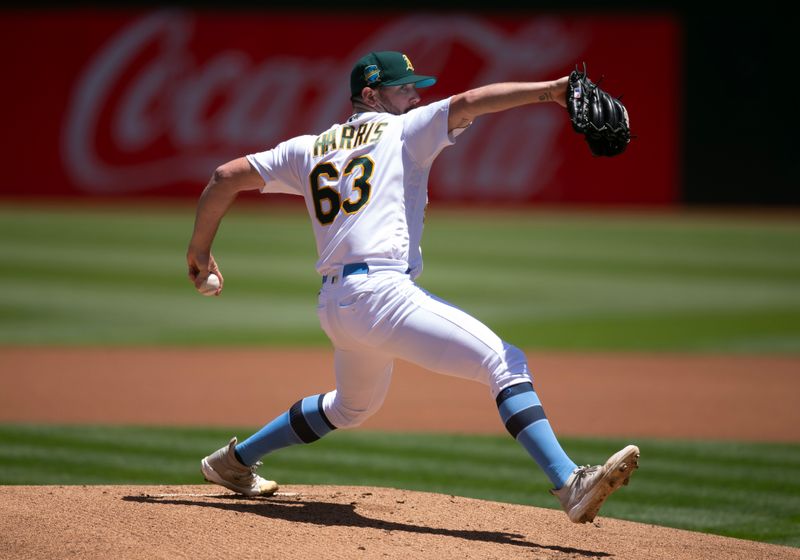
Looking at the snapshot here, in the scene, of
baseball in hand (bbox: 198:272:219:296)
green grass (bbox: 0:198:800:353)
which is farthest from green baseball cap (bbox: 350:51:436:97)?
green grass (bbox: 0:198:800:353)

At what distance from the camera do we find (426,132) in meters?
4.43

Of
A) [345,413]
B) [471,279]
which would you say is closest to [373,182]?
[345,413]

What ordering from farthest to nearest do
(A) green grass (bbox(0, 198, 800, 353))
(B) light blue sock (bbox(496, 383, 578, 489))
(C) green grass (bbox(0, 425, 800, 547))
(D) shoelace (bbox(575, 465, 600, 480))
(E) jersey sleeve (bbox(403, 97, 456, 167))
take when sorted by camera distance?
(A) green grass (bbox(0, 198, 800, 353))
(C) green grass (bbox(0, 425, 800, 547))
(E) jersey sleeve (bbox(403, 97, 456, 167))
(B) light blue sock (bbox(496, 383, 578, 489))
(D) shoelace (bbox(575, 465, 600, 480))

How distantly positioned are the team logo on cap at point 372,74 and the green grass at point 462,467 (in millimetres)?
2301

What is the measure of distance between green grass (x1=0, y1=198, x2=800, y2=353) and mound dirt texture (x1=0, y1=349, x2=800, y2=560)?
119cm

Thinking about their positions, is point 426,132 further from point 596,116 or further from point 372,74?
point 596,116

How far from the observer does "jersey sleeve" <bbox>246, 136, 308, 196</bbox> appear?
4.66 metres

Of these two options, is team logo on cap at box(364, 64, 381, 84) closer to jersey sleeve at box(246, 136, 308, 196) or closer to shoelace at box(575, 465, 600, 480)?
jersey sleeve at box(246, 136, 308, 196)

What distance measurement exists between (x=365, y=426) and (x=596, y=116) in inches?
165

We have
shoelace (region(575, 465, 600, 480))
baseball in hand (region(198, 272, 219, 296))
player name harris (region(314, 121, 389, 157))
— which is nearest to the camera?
shoelace (region(575, 465, 600, 480))

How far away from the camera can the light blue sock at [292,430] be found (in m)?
4.92

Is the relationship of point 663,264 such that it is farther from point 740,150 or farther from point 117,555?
point 117,555

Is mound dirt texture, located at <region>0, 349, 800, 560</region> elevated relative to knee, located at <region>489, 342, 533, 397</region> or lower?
lower

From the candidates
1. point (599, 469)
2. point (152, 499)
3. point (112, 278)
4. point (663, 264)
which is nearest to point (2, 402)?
point (152, 499)
